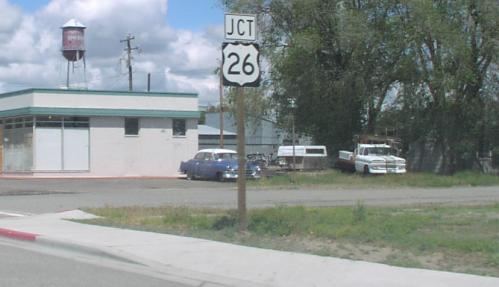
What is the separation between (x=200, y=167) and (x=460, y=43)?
1550 centimetres

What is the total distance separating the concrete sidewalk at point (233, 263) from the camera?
29.9ft

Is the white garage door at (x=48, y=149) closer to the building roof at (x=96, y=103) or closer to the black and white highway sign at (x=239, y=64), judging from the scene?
the building roof at (x=96, y=103)

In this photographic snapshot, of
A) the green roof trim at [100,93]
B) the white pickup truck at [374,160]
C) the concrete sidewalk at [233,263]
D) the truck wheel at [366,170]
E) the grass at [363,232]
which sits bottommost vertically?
the concrete sidewalk at [233,263]

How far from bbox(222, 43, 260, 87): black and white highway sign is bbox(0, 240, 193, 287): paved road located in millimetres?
3922

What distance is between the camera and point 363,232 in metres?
12.7

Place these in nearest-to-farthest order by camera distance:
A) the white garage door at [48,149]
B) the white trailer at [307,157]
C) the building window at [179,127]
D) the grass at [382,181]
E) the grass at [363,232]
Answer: the grass at [363,232] → the grass at [382,181] → the white garage door at [48,149] → the building window at [179,127] → the white trailer at [307,157]

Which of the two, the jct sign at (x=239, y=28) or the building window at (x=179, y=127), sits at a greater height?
the jct sign at (x=239, y=28)

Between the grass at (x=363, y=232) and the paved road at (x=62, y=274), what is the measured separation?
259 centimetres

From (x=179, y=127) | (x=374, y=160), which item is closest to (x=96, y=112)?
(x=179, y=127)

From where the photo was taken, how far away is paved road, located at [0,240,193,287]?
31.0 feet

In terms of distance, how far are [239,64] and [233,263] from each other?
396 centimetres

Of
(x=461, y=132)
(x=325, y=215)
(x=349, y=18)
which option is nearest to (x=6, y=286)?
(x=325, y=215)

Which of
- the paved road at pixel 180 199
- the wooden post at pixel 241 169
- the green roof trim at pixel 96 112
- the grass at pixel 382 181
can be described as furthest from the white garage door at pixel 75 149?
the wooden post at pixel 241 169

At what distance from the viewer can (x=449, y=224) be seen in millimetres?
14289
